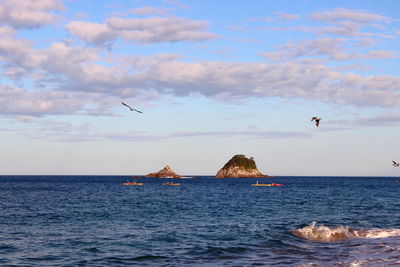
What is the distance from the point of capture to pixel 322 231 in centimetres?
4275

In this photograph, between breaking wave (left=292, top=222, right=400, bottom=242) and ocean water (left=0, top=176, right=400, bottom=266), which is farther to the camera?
breaking wave (left=292, top=222, right=400, bottom=242)

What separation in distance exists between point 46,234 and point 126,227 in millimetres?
9044

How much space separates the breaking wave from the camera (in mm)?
40375

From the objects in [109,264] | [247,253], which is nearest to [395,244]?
[247,253]

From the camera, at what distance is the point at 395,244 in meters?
35.3

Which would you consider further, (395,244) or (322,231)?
(322,231)

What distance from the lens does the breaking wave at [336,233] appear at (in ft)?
132

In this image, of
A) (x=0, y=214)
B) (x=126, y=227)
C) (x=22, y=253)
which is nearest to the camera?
(x=22, y=253)

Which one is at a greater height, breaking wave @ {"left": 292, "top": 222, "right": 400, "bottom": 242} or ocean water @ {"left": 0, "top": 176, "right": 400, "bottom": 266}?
breaking wave @ {"left": 292, "top": 222, "right": 400, "bottom": 242}

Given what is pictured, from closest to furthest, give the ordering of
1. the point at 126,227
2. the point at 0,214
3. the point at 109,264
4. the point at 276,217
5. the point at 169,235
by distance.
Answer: the point at 109,264 → the point at 169,235 → the point at 126,227 → the point at 276,217 → the point at 0,214

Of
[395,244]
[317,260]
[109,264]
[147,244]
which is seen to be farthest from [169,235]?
[395,244]

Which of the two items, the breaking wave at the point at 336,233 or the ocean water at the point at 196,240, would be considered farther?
the breaking wave at the point at 336,233

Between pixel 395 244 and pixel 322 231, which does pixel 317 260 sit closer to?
pixel 395 244

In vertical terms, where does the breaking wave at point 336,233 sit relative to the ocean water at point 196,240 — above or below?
above
